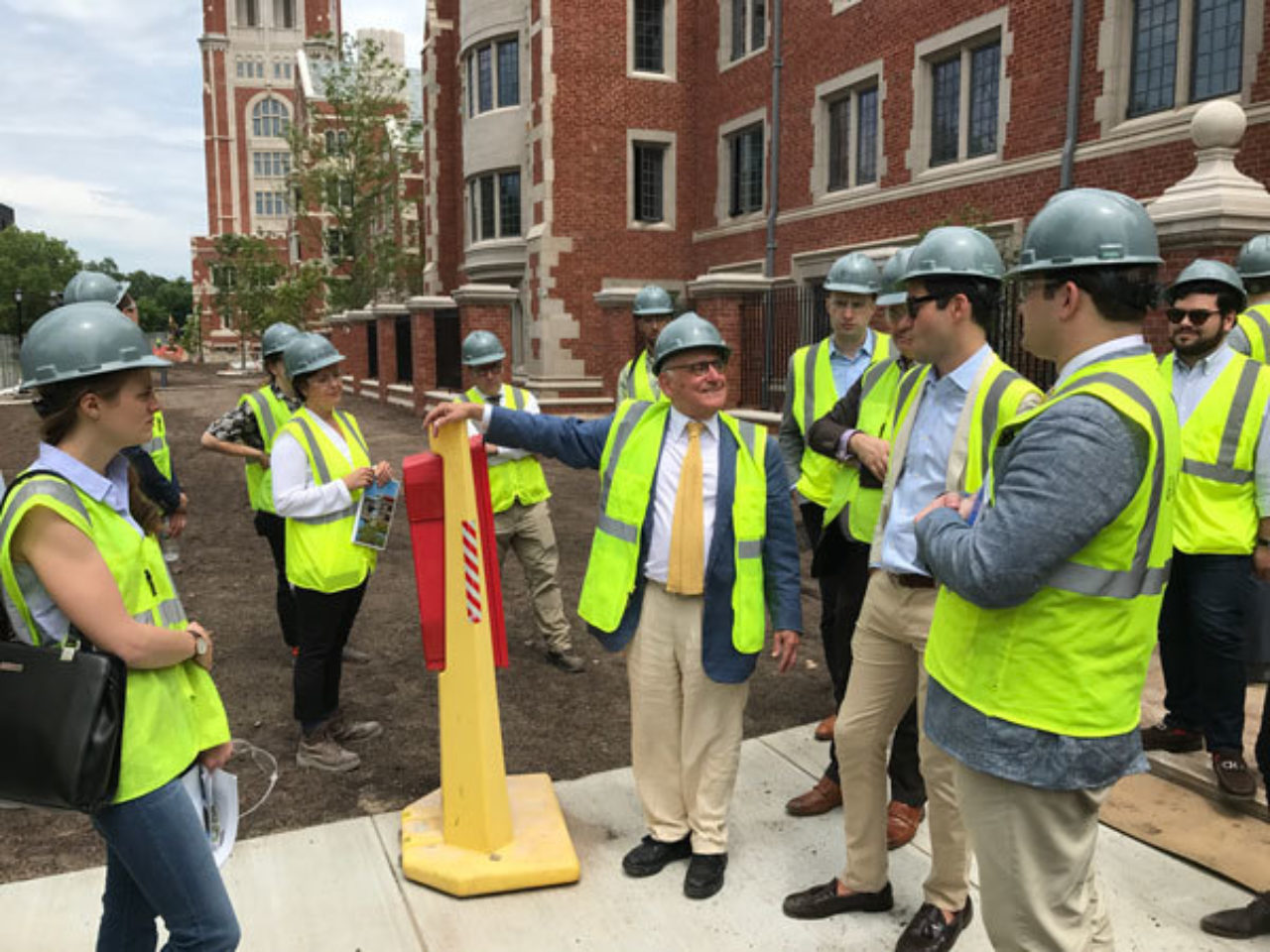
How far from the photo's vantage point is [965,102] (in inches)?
587

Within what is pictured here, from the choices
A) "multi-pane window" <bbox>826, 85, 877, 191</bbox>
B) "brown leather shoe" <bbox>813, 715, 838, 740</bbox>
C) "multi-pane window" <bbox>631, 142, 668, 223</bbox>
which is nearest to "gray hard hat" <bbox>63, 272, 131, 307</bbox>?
"brown leather shoe" <bbox>813, 715, 838, 740</bbox>

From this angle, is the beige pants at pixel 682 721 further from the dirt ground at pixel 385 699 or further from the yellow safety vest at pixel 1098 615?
the yellow safety vest at pixel 1098 615

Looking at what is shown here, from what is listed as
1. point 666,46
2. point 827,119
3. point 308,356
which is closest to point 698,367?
point 308,356

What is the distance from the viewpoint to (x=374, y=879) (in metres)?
3.62

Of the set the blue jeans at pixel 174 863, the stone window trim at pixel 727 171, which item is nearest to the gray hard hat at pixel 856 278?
the blue jeans at pixel 174 863

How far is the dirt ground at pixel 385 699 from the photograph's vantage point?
4.20m

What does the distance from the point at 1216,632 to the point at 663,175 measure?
1974 centimetres

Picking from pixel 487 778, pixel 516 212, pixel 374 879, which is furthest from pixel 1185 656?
pixel 516 212

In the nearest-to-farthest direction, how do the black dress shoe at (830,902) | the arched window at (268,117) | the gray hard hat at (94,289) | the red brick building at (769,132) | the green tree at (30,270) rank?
the black dress shoe at (830,902), the gray hard hat at (94,289), the red brick building at (769,132), the green tree at (30,270), the arched window at (268,117)

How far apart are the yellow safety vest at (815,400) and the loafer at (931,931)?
2.06 meters

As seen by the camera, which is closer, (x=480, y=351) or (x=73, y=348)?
(x=73, y=348)

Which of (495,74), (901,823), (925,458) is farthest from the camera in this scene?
(495,74)

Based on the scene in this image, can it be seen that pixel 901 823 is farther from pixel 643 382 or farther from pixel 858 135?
pixel 858 135

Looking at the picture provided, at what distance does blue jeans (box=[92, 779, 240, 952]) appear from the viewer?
7.09 feet
